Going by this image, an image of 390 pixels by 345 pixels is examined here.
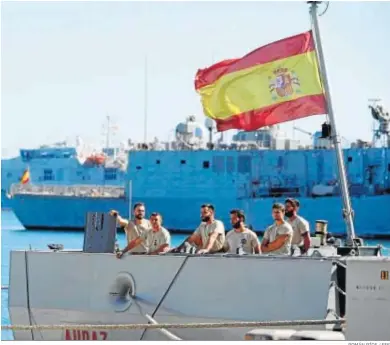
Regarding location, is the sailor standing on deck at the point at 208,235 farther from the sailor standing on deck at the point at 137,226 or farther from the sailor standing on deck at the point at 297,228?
the sailor standing on deck at the point at 297,228

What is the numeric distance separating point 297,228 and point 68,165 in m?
83.8

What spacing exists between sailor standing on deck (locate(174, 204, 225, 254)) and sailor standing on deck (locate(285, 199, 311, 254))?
25.7 inches

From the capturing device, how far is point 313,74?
557 inches

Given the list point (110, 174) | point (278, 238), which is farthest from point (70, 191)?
point (278, 238)

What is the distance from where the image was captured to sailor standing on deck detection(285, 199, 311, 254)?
12.5 meters

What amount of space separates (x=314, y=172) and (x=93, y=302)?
160 ft

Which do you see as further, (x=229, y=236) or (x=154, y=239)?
(x=154, y=239)

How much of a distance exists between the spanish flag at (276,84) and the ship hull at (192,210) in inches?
1670

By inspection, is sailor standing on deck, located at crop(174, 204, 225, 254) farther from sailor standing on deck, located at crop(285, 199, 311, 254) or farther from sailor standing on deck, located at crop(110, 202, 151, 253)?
sailor standing on deck, located at crop(285, 199, 311, 254)

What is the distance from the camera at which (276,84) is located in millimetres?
14266

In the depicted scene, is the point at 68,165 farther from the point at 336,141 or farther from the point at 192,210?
the point at 336,141

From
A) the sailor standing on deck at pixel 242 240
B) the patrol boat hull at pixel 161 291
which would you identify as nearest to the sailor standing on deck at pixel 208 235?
the sailor standing on deck at pixel 242 240

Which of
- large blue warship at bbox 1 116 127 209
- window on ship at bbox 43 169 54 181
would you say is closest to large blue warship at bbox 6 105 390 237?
large blue warship at bbox 1 116 127 209

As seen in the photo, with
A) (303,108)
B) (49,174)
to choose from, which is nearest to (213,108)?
(303,108)
